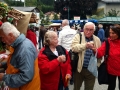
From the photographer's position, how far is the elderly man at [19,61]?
2.87 m

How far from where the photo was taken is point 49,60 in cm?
411

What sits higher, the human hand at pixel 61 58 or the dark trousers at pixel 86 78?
the human hand at pixel 61 58

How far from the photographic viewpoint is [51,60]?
4105mm

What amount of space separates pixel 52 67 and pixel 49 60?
17 cm

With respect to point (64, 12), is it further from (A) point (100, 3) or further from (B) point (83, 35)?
(B) point (83, 35)

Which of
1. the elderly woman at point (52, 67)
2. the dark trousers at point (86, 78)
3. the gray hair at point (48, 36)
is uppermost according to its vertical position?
the gray hair at point (48, 36)

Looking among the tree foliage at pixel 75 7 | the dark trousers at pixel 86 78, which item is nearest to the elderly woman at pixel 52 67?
the dark trousers at pixel 86 78

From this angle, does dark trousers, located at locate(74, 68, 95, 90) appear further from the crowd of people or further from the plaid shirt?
the plaid shirt

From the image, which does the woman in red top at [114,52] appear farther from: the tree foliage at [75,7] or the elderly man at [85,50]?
the tree foliage at [75,7]

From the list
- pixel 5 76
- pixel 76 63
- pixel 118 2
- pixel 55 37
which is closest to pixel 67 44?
pixel 76 63

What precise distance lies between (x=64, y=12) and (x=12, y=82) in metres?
50.0

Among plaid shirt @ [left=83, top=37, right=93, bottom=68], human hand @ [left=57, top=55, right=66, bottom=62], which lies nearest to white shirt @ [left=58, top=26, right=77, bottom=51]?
plaid shirt @ [left=83, top=37, right=93, bottom=68]

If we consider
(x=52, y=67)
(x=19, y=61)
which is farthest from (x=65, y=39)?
(x=19, y=61)

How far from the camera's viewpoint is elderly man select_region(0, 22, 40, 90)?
2871 millimetres
